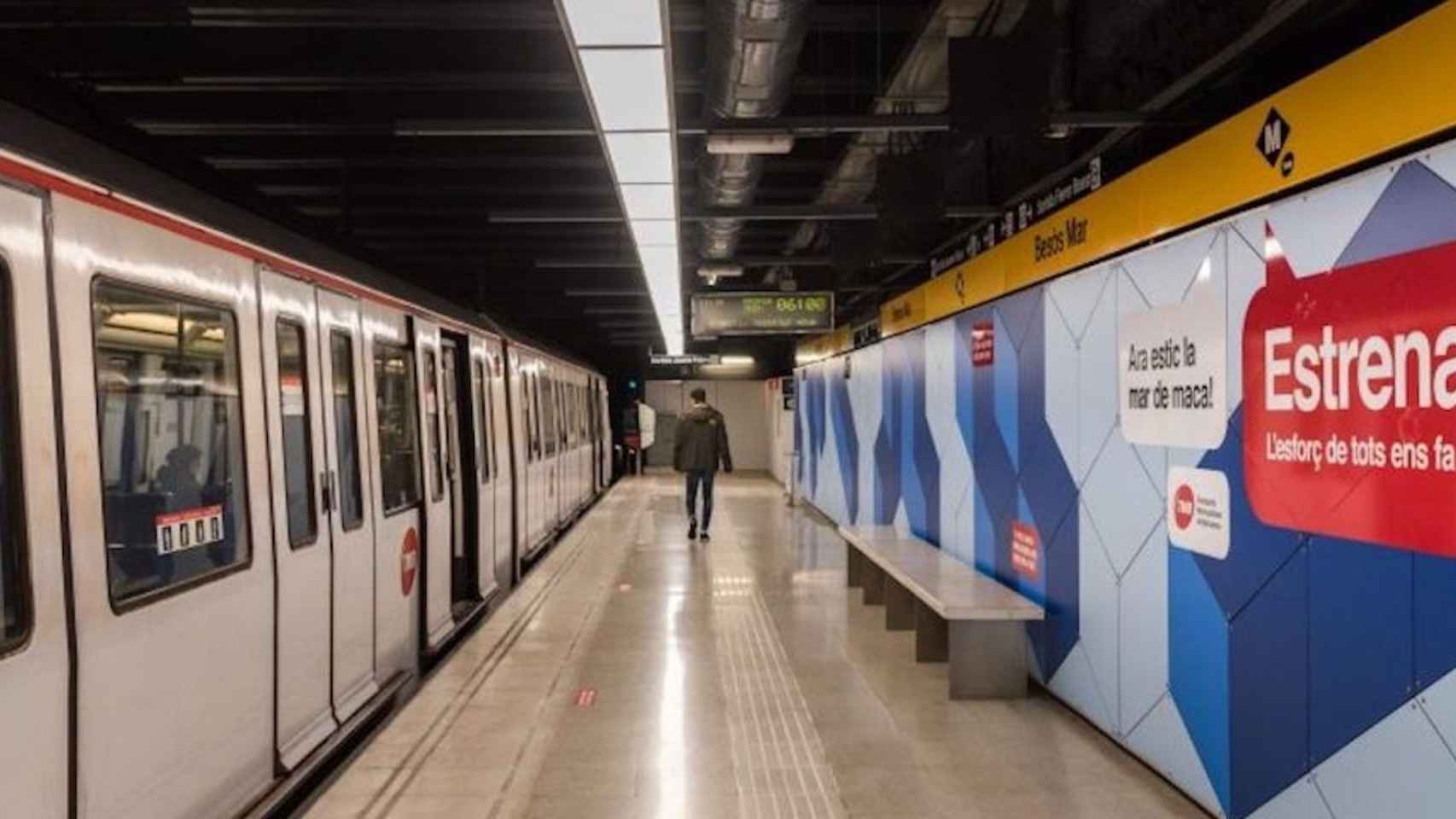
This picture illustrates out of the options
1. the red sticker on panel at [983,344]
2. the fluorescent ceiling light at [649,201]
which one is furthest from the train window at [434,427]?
the red sticker on panel at [983,344]

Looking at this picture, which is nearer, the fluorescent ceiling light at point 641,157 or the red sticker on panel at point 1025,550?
the fluorescent ceiling light at point 641,157

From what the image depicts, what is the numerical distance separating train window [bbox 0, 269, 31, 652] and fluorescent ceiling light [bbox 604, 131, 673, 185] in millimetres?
2765

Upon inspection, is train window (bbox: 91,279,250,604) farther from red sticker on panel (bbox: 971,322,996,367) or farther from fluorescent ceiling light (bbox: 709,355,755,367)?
fluorescent ceiling light (bbox: 709,355,755,367)

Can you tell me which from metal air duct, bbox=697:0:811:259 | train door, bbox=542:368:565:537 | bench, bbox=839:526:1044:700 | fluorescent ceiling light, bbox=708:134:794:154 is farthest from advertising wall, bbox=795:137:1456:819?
train door, bbox=542:368:565:537

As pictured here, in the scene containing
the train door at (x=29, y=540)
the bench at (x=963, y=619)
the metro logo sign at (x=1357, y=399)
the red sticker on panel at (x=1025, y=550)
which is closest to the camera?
the train door at (x=29, y=540)

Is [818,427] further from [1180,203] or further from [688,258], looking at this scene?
[1180,203]

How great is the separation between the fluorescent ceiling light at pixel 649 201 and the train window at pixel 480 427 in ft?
5.85

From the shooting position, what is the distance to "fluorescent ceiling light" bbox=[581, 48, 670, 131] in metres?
3.62

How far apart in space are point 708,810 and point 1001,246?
11.3ft

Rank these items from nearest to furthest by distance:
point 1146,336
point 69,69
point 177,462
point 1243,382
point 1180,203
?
point 177,462, point 1243,382, point 1180,203, point 1146,336, point 69,69

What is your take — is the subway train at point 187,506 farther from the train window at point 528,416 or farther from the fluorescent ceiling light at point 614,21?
the train window at point 528,416

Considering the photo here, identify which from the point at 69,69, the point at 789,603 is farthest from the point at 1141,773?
the point at 69,69

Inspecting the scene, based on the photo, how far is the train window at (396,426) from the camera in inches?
211

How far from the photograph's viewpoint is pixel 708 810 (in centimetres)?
392
